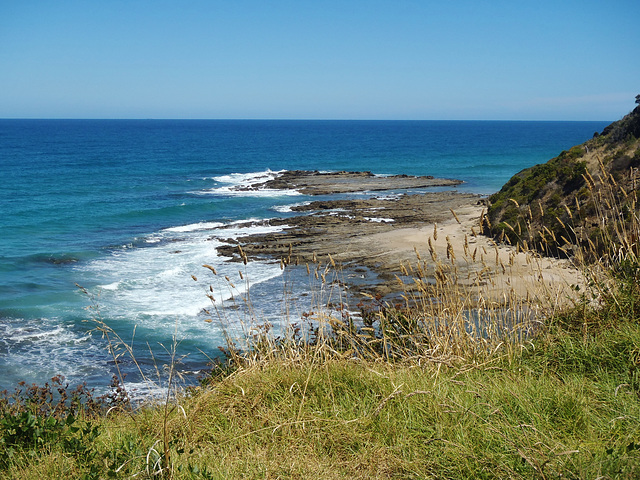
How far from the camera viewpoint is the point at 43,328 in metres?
14.8

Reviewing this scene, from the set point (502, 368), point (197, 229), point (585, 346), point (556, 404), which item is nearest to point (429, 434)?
point (556, 404)

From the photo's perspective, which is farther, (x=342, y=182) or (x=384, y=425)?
(x=342, y=182)

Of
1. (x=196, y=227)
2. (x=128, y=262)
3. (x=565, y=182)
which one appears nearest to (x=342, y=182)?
(x=196, y=227)

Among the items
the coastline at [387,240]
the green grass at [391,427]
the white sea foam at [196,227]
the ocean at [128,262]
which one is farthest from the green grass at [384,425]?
the white sea foam at [196,227]

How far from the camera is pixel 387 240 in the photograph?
77.2 feet

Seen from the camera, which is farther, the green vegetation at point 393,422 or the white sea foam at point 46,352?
the white sea foam at point 46,352

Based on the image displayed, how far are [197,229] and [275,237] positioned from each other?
579 centimetres

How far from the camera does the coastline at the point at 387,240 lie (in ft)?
56.3

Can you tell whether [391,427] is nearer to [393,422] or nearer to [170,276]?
[393,422]

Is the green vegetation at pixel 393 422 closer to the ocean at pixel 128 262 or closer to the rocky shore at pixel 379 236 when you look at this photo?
the ocean at pixel 128 262

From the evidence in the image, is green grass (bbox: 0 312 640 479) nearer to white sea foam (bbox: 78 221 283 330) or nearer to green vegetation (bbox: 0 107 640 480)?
green vegetation (bbox: 0 107 640 480)

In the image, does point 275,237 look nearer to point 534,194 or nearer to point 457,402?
point 534,194

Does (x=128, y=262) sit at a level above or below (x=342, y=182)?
below

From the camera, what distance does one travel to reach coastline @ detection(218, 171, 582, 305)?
56.3ft
